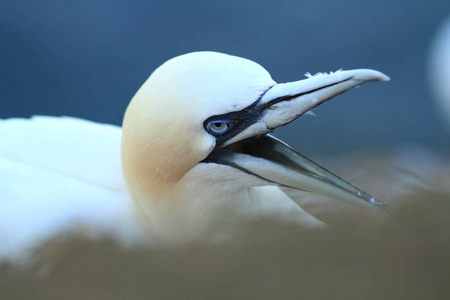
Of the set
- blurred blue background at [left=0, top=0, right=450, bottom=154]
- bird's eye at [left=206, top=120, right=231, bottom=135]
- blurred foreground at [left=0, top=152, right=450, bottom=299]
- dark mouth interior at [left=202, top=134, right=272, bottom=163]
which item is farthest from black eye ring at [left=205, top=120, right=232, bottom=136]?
blurred blue background at [left=0, top=0, right=450, bottom=154]

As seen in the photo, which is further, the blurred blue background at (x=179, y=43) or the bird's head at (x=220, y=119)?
the blurred blue background at (x=179, y=43)

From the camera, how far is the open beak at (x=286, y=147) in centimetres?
290

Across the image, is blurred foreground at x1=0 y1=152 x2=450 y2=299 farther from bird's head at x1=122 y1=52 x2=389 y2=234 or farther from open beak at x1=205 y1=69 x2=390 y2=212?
Result: bird's head at x1=122 y1=52 x2=389 y2=234

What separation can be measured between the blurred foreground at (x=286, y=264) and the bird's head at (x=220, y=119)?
1790mm

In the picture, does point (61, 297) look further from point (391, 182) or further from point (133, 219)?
point (133, 219)

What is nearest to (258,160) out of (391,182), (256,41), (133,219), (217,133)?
(217,133)

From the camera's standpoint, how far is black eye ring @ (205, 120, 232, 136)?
3.08m

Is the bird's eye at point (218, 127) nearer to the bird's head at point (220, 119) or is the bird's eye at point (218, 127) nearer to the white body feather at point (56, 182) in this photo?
the bird's head at point (220, 119)

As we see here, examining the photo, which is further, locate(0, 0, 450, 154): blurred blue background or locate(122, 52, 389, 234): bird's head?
locate(0, 0, 450, 154): blurred blue background

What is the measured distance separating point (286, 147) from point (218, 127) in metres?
0.34

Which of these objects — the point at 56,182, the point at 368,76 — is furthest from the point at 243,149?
the point at 56,182

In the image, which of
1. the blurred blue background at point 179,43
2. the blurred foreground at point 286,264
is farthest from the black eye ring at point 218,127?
the blurred blue background at point 179,43

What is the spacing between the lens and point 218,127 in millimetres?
3102

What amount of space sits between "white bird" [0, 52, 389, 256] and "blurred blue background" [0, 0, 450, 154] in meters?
4.22
